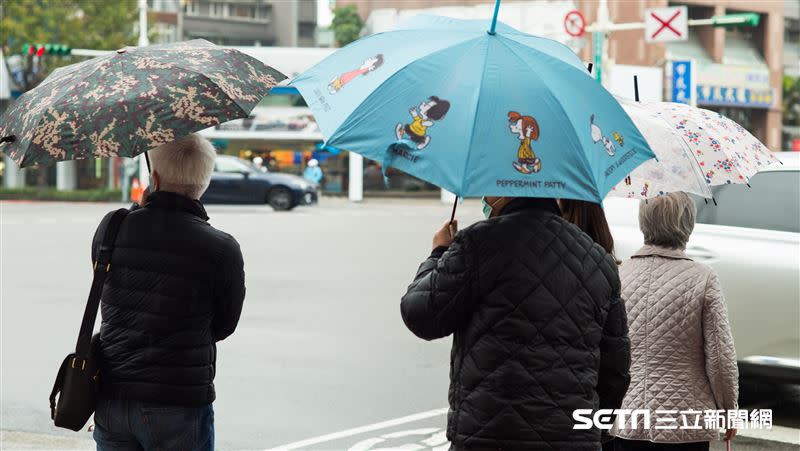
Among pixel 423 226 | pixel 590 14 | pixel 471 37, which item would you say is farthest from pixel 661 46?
pixel 471 37

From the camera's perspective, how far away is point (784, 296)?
6.90 metres

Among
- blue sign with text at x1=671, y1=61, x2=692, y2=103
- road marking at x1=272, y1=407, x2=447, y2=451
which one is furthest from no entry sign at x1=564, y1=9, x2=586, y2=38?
road marking at x1=272, y1=407, x2=447, y2=451

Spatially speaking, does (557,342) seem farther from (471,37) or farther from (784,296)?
(784,296)

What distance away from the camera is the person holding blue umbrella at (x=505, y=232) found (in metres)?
2.96

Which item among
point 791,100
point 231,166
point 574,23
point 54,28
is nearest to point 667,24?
point 574,23

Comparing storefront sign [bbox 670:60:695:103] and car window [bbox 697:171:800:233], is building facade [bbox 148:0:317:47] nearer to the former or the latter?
storefront sign [bbox 670:60:695:103]

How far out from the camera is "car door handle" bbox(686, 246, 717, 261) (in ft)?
23.4

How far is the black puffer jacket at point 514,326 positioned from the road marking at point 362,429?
380cm

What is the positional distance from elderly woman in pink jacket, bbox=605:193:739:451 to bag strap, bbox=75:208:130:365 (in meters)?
1.90

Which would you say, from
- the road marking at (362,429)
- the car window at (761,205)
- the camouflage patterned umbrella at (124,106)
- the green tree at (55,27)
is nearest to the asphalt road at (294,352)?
the road marking at (362,429)

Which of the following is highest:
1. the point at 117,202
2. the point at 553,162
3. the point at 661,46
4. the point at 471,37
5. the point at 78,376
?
the point at 661,46

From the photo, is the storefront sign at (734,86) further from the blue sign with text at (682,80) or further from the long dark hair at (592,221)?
the long dark hair at (592,221)

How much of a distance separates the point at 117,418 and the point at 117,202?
38701mm

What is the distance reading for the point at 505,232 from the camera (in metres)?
2.98
